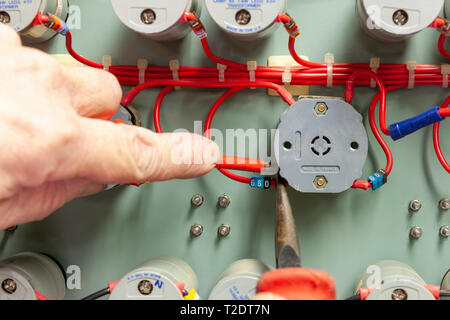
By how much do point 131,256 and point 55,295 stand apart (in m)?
0.21

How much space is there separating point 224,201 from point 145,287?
0.30 metres

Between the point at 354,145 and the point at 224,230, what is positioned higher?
the point at 354,145

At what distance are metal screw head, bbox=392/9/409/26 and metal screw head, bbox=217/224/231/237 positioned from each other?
2.14 feet

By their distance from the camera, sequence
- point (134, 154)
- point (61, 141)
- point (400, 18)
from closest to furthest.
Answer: point (61, 141), point (134, 154), point (400, 18)

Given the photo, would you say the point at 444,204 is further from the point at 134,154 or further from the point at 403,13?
the point at 134,154

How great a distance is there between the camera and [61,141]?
0.62 m

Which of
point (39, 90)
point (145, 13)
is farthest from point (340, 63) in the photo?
point (39, 90)

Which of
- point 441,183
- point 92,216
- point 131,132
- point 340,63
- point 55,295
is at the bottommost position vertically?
point 55,295

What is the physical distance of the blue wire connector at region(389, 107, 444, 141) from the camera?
2.63 ft

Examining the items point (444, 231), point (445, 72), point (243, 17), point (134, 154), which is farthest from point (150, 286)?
point (445, 72)

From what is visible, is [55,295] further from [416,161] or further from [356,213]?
[416,161]

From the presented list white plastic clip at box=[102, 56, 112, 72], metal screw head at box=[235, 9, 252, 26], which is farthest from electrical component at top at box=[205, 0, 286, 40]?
white plastic clip at box=[102, 56, 112, 72]

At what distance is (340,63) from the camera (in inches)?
37.1

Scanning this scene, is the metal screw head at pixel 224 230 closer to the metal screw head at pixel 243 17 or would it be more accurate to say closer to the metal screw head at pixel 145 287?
the metal screw head at pixel 145 287
